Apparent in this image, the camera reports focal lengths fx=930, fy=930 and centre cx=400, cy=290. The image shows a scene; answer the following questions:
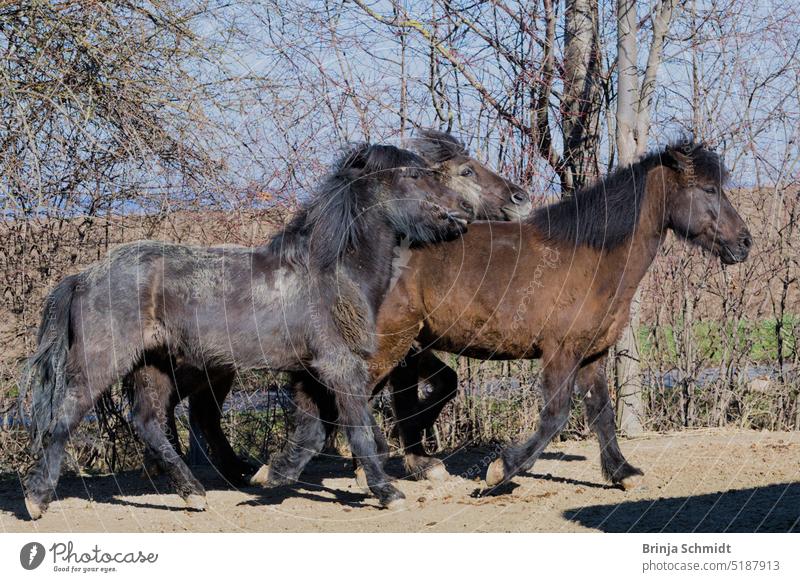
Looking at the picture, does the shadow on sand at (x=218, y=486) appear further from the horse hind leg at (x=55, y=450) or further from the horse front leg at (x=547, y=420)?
the horse front leg at (x=547, y=420)

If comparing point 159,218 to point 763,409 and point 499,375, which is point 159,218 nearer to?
point 499,375

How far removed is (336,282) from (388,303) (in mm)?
603

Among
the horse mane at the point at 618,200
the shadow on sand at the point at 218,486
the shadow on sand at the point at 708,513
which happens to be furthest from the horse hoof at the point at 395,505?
the horse mane at the point at 618,200

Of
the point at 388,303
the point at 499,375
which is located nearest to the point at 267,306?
the point at 388,303

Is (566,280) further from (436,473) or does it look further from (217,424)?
(217,424)

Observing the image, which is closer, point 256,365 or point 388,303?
point 256,365

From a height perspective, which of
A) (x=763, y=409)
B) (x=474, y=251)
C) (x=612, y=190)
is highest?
(x=612, y=190)

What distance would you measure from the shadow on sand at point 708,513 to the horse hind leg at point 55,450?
348 centimetres

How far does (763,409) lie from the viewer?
9820 mm

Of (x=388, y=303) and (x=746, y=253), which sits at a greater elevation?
(x=746, y=253)

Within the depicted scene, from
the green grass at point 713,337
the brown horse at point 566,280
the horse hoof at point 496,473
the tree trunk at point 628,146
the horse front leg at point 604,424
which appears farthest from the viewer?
the green grass at point 713,337

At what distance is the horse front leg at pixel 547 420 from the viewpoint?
22.3 feet

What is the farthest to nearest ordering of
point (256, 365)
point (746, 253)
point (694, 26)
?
point (694, 26) < point (746, 253) < point (256, 365)

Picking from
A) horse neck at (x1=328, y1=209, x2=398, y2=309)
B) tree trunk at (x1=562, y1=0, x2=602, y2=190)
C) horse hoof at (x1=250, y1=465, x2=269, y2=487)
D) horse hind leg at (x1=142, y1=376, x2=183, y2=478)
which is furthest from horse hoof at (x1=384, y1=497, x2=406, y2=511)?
tree trunk at (x1=562, y1=0, x2=602, y2=190)
